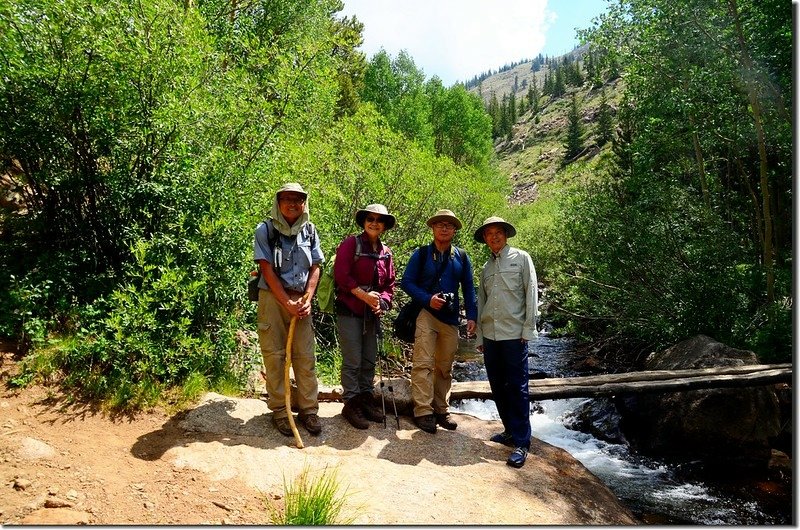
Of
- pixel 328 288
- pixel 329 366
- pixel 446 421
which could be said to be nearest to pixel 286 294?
pixel 328 288

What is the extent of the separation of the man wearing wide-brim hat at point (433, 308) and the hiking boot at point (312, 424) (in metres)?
1.18

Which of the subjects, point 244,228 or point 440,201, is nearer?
point 244,228

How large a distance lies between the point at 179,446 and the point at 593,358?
442 inches

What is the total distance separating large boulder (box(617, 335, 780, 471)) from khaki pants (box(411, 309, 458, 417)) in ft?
15.5

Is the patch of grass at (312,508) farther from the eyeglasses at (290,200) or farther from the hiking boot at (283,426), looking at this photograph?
the eyeglasses at (290,200)

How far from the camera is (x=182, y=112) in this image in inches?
226

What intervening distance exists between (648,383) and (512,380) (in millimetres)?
3517

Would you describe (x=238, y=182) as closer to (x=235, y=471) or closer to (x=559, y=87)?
(x=235, y=471)

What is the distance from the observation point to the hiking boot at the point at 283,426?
491 centimetres

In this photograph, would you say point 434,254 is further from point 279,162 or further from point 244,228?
point 279,162

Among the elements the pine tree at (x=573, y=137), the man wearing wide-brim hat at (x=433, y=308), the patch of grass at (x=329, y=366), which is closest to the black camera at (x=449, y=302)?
the man wearing wide-brim hat at (x=433, y=308)

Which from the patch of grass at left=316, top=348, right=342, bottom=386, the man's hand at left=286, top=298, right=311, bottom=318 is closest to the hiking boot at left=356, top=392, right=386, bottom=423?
the man's hand at left=286, top=298, right=311, bottom=318

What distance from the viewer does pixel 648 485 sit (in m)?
6.85

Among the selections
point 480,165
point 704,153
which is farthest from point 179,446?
point 480,165
